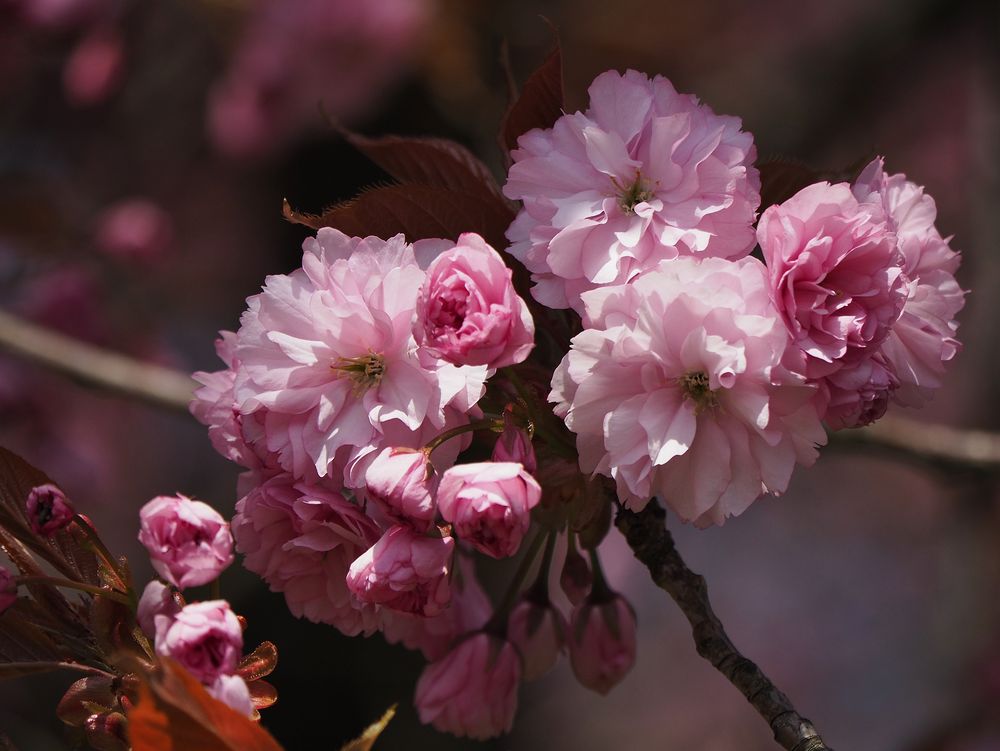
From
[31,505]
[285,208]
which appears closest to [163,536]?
[31,505]

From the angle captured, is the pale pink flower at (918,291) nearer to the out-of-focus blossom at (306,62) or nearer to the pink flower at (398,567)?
the pink flower at (398,567)

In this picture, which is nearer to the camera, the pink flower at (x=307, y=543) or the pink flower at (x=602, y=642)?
the pink flower at (x=307, y=543)

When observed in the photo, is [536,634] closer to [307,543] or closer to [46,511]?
[307,543]

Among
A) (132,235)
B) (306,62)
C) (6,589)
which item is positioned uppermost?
(6,589)

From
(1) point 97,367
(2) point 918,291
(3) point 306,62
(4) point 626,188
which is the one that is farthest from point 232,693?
(3) point 306,62

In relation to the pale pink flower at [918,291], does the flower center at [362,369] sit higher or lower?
lower

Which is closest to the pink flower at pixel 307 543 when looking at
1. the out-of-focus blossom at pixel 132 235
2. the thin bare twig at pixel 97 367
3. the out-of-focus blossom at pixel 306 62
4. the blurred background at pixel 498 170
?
the blurred background at pixel 498 170
